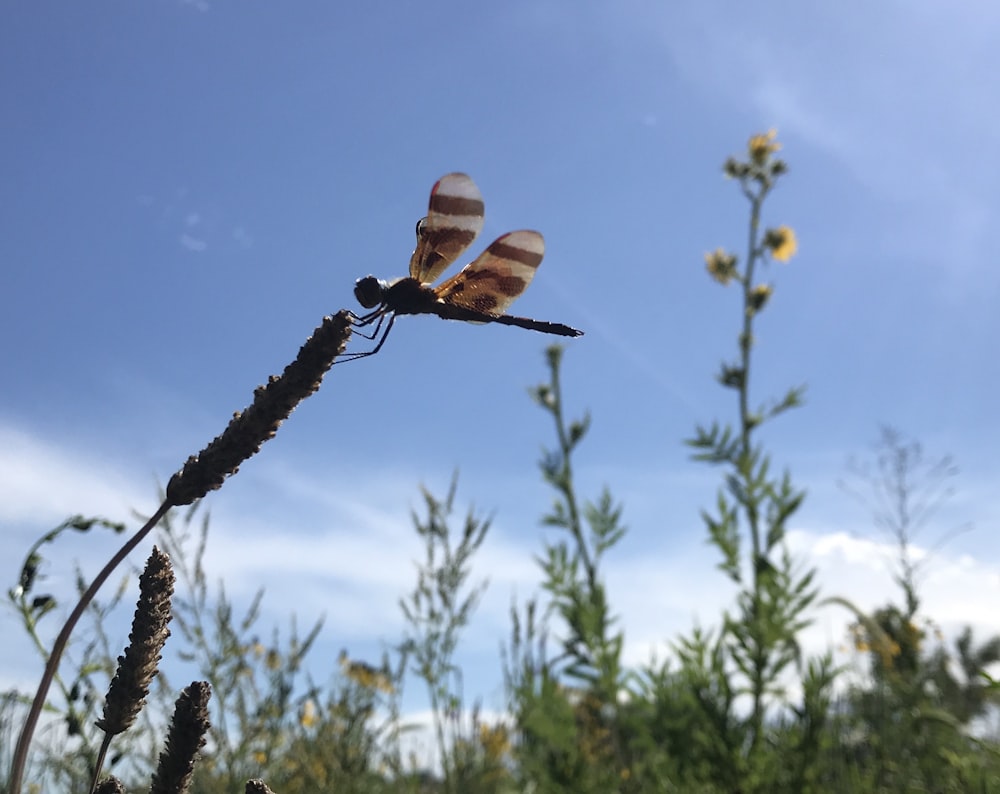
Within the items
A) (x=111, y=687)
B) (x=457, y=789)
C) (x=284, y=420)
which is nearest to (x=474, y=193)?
(x=284, y=420)

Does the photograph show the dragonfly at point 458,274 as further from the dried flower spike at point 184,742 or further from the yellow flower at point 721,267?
the yellow flower at point 721,267

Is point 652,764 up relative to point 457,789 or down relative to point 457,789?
up

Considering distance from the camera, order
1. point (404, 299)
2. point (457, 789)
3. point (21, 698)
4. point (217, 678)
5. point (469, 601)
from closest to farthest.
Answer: point (404, 299), point (21, 698), point (217, 678), point (457, 789), point (469, 601)

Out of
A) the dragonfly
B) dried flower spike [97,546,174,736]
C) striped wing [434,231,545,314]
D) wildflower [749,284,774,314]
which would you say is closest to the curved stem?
dried flower spike [97,546,174,736]

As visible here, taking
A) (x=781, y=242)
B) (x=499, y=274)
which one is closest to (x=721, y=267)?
(x=781, y=242)

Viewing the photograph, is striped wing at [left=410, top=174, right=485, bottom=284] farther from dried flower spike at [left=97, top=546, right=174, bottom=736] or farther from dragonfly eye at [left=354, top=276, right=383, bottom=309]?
dried flower spike at [left=97, top=546, right=174, bottom=736]

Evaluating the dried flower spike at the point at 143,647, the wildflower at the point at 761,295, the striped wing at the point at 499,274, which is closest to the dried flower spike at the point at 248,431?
the dried flower spike at the point at 143,647

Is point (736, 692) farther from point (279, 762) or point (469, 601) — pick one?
point (279, 762)
